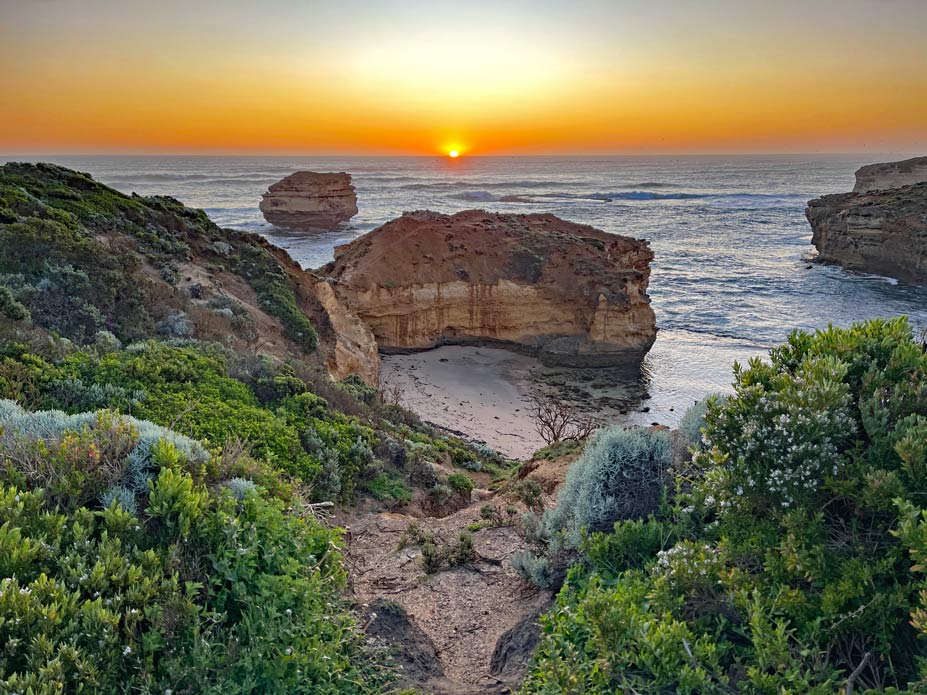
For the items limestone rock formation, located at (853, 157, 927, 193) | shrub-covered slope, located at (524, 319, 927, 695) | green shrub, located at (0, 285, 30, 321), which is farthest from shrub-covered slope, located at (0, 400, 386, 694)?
limestone rock formation, located at (853, 157, 927, 193)

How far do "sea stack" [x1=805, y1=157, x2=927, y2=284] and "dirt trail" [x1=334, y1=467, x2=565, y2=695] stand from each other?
4398 centimetres

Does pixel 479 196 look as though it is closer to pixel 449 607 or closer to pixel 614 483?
pixel 614 483

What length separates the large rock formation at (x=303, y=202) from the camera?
59.5 metres

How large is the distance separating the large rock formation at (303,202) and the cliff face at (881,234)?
4617 cm

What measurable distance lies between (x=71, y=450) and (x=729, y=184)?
123405 mm

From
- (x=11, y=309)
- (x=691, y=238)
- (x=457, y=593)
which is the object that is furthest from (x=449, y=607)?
(x=691, y=238)

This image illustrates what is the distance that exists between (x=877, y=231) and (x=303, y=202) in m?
50.5

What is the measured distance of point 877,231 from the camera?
4053cm

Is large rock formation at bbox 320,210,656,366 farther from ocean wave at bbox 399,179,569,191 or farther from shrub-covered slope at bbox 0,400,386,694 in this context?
ocean wave at bbox 399,179,569,191

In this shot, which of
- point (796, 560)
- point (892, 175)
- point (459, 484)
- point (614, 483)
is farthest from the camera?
point (892, 175)

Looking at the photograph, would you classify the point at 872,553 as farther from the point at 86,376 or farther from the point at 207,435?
the point at 86,376

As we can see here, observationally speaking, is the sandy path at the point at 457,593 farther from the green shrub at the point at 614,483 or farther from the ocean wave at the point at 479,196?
Result: the ocean wave at the point at 479,196

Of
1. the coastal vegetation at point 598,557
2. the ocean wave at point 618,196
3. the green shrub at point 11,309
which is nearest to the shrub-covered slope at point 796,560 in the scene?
the coastal vegetation at point 598,557

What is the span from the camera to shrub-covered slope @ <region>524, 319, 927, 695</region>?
10.4ft
